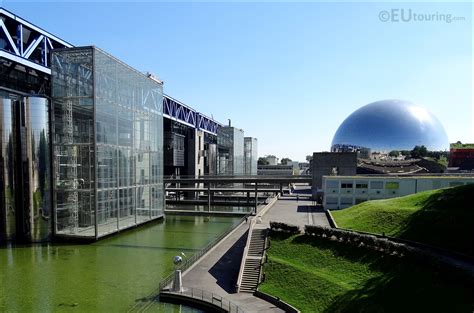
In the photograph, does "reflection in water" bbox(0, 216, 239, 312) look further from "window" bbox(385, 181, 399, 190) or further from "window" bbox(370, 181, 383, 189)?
"window" bbox(385, 181, 399, 190)

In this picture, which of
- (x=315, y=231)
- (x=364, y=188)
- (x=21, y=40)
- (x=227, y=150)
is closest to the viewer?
(x=315, y=231)

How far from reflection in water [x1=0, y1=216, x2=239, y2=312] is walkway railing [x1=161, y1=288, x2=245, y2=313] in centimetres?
104

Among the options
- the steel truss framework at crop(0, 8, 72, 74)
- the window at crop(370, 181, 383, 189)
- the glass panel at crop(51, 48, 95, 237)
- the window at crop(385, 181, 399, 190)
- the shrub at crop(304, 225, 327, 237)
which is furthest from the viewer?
the window at crop(370, 181, 383, 189)

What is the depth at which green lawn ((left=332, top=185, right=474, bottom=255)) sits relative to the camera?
2498 cm

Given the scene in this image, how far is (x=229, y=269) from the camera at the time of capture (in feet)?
88.5

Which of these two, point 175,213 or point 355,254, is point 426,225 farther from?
point 175,213

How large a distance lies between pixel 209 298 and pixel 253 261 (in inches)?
248


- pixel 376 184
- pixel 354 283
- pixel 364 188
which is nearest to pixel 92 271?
pixel 354 283

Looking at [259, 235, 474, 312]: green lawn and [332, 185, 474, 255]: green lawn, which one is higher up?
[332, 185, 474, 255]: green lawn

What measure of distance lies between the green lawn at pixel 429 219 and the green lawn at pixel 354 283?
477 cm

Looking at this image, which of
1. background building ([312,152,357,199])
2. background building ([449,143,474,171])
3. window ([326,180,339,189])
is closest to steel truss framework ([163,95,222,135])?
background building ([312,152,357,199])

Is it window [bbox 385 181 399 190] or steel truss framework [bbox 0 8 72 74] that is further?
window [bbox 385 181 399 190]

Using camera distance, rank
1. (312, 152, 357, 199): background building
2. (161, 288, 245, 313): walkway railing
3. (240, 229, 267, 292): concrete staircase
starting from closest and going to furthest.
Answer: (161, 288, 245, 313): walkway railing
(240, 229, 267, 292): concrete staircase
(312, 152, 357, 199): background building

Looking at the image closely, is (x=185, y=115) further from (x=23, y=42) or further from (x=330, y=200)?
(x=330, y=200)
